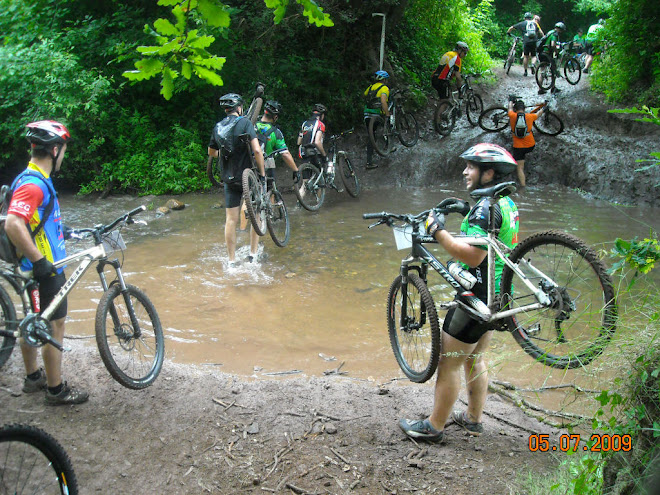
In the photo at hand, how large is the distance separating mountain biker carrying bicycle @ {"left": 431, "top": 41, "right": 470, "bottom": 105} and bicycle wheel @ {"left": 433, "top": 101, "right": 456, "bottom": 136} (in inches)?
8.2

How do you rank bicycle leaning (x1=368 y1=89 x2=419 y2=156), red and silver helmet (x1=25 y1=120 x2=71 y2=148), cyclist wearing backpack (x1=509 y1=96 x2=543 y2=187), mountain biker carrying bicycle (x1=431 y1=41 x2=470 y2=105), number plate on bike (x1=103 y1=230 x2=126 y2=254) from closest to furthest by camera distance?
red and silver helmet (x1=25 y1=120 x2=71 y2=148) → number plate on bike (x1=103 y1=230 x2=126 y2=254) → cyclist wearing backpack (x1=509 y1=96 x2=543 y2=187) → bicycle leaning (x1=368 y1=89 x2=419 y2=156) → mountain biker carrying bicycle (x1=431 y1=41 x2=470 y2=105)

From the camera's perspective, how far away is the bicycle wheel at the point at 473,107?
583 inches

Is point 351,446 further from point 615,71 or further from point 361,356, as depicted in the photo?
point 615,71

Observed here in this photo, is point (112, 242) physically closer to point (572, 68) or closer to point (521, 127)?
point (521, 127)

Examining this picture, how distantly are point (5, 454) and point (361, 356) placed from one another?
341cm

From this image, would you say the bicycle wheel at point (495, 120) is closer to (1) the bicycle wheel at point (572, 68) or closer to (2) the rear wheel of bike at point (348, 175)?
(1) the bicycle wheel at point (572, 68)

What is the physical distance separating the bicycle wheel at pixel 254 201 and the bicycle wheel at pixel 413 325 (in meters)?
3.28

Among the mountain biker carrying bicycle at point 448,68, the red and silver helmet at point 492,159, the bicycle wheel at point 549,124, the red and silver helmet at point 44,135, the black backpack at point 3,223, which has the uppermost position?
the mountain biker carrying bicycle at point 448,68

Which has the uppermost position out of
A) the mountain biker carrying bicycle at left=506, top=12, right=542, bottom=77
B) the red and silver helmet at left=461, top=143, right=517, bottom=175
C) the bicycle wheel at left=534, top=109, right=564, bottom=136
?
the mountain biker carrying bicycle at left=506, top=12, right=542, bottom=77

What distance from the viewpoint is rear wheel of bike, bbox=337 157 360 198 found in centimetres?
1170

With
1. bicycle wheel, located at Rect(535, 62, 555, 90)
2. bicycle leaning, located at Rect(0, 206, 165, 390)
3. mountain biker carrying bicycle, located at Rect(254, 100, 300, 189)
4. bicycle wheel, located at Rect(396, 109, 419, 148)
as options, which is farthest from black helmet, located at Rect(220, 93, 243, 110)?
bicycle wheel, located at Rect(535, 62, 555, 90)

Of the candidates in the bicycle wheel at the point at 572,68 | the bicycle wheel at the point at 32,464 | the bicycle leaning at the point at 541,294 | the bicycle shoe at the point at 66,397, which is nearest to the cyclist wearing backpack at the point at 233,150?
the bicycle shoe at the point at 66,397

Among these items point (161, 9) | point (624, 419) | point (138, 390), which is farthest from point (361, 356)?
point (161, 9)

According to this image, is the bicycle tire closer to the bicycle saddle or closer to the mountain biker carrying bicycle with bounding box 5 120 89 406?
the mountain biker carrying bicycle with bounding box 5 120 89 406
